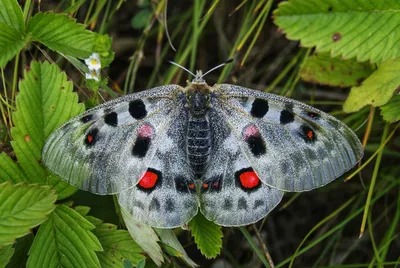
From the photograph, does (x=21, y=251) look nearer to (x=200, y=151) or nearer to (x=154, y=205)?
(x=154, y=205)

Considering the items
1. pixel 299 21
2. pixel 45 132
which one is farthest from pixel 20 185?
pixel 299 21

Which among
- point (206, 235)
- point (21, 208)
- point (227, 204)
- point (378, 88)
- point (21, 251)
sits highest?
point (378, 88)

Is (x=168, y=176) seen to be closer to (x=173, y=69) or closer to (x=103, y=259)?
(x=103, y=259)

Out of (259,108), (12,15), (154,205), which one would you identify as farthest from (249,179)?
(12,15)

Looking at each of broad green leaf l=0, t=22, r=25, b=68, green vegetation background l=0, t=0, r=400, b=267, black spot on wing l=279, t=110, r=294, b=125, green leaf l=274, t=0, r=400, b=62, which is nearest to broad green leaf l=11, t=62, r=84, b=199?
green vegetation background l=0, t=0, r=400, b=267

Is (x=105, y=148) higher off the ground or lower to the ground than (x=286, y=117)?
lower

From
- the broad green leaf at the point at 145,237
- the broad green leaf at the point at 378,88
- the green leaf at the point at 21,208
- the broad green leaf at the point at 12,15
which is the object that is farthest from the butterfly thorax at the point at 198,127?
the broad green leaf at the point at 12,15
